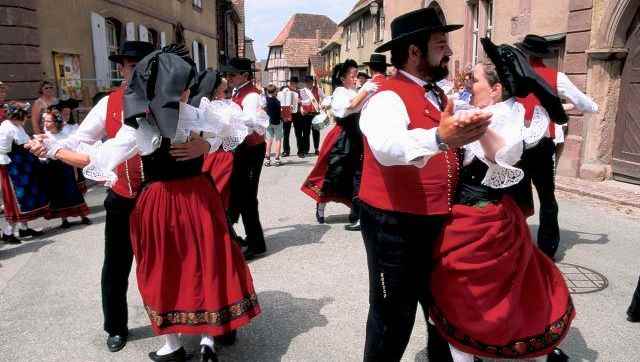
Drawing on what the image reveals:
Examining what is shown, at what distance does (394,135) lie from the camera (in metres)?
1.97

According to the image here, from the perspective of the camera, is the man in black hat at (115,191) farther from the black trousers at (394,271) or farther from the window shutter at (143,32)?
the window shutter at (143,32)

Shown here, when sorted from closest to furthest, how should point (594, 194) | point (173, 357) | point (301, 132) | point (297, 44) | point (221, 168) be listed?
point (173, 357), point (221, 168), point (594, 194), point (301, 132), point (297, 44)

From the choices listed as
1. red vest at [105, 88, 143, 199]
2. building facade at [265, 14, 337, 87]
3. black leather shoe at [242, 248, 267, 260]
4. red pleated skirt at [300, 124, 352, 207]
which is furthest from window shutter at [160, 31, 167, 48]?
building facade at [265, 14, 337, 87]

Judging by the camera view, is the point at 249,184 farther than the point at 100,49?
No

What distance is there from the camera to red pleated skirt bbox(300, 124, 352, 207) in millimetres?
6113

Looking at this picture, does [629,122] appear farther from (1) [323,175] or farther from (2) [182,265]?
(2) [182,265]

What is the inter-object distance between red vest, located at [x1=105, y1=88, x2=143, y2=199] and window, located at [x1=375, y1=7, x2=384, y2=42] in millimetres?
21037

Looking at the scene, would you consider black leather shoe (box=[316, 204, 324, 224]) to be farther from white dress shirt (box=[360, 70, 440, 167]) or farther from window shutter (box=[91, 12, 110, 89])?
window shutter (box=[91, 12, 110, 89])

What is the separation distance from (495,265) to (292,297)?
2.23 meters

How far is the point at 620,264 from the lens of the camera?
4.74 meters

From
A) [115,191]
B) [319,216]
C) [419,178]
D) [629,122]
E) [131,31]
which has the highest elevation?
[131,31]

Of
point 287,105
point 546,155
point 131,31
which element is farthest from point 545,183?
point 131,31

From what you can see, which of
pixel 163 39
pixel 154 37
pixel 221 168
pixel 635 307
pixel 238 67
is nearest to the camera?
pixel 635 307

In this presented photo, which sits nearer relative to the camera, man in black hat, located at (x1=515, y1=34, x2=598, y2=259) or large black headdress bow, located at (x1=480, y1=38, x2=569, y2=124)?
large black headdress bow, located at (x1=480, y1=38, x2=569, y2=124)
